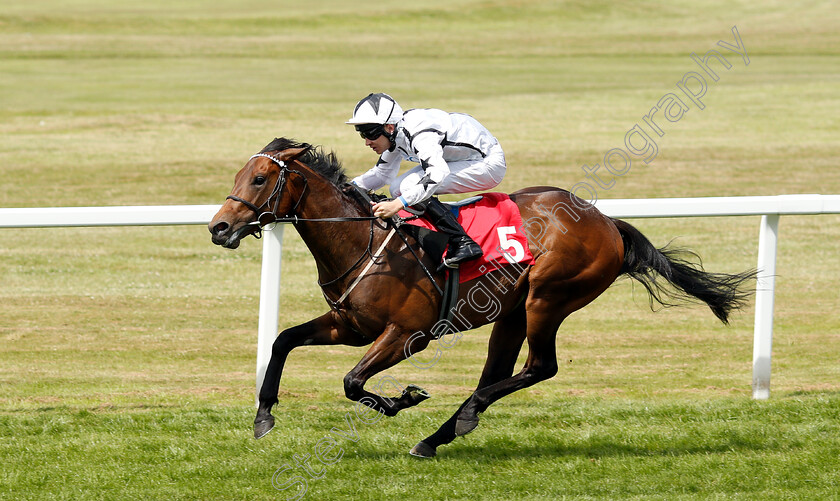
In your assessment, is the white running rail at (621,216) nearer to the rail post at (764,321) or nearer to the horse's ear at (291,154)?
the rail post at (764,321)

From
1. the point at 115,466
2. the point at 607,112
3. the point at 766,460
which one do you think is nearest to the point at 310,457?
the point at 115,466

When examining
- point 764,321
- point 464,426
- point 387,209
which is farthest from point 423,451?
point 764,321

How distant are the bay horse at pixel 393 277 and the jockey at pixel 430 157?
0.18 metres

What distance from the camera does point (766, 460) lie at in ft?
16.1

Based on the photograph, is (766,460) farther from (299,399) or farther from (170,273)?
(170,273)

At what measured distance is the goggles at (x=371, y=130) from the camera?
16.1 ft

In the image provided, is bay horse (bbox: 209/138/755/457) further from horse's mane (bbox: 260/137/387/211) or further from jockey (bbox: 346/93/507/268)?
jockey (bbox: 346/93/507/268)

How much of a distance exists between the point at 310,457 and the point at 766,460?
7.14 feet

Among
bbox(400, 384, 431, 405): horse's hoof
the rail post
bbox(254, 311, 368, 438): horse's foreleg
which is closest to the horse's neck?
bbox(254, 311, 368, 438): horse's foreleg

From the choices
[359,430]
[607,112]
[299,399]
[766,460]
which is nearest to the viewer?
[766,460]

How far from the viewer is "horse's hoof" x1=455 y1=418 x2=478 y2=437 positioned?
5023 millimetres

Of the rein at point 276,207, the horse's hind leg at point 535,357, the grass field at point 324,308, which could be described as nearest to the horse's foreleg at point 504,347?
the horse's hind leg at point 535,357

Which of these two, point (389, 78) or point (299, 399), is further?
point (389, 78)

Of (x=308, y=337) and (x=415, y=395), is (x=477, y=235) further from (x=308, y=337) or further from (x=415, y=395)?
(x=308, y=337)
